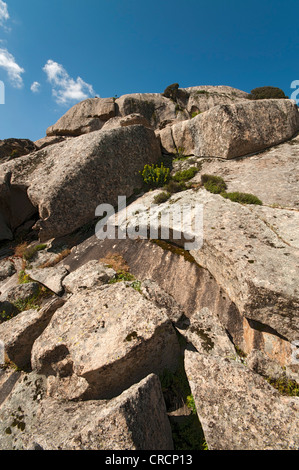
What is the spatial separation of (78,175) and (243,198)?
10.3 meters

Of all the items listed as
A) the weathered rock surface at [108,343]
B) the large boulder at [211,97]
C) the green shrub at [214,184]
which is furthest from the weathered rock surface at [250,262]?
the large boulder at [211,97]

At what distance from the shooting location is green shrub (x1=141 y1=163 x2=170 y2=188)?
48.4ft

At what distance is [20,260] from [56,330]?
31.9 ft

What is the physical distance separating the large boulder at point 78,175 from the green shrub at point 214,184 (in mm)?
5309

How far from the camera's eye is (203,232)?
8.59 m

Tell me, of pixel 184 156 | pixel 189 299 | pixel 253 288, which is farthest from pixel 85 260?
pixel 184 156

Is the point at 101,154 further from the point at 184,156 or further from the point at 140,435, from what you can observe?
the point at 140,435

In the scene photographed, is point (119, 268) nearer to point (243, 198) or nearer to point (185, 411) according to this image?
point (185, 411)

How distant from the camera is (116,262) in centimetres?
1039

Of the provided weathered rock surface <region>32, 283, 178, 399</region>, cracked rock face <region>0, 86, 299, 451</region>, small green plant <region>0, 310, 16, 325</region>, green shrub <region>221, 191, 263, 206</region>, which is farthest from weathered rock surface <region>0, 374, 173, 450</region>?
green shrub <region>221, 191, 263, 206</region>

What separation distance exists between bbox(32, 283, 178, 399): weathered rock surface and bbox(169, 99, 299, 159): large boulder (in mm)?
12413

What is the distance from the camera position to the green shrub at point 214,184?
11.3 metres

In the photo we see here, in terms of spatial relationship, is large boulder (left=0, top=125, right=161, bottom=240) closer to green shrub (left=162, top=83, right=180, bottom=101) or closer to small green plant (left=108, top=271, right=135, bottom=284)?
small green plant (left=108, top=271, right=135, bottom=284)

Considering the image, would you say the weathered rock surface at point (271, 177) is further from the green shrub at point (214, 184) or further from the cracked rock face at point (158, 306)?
the green shrub at point (214, 184)
